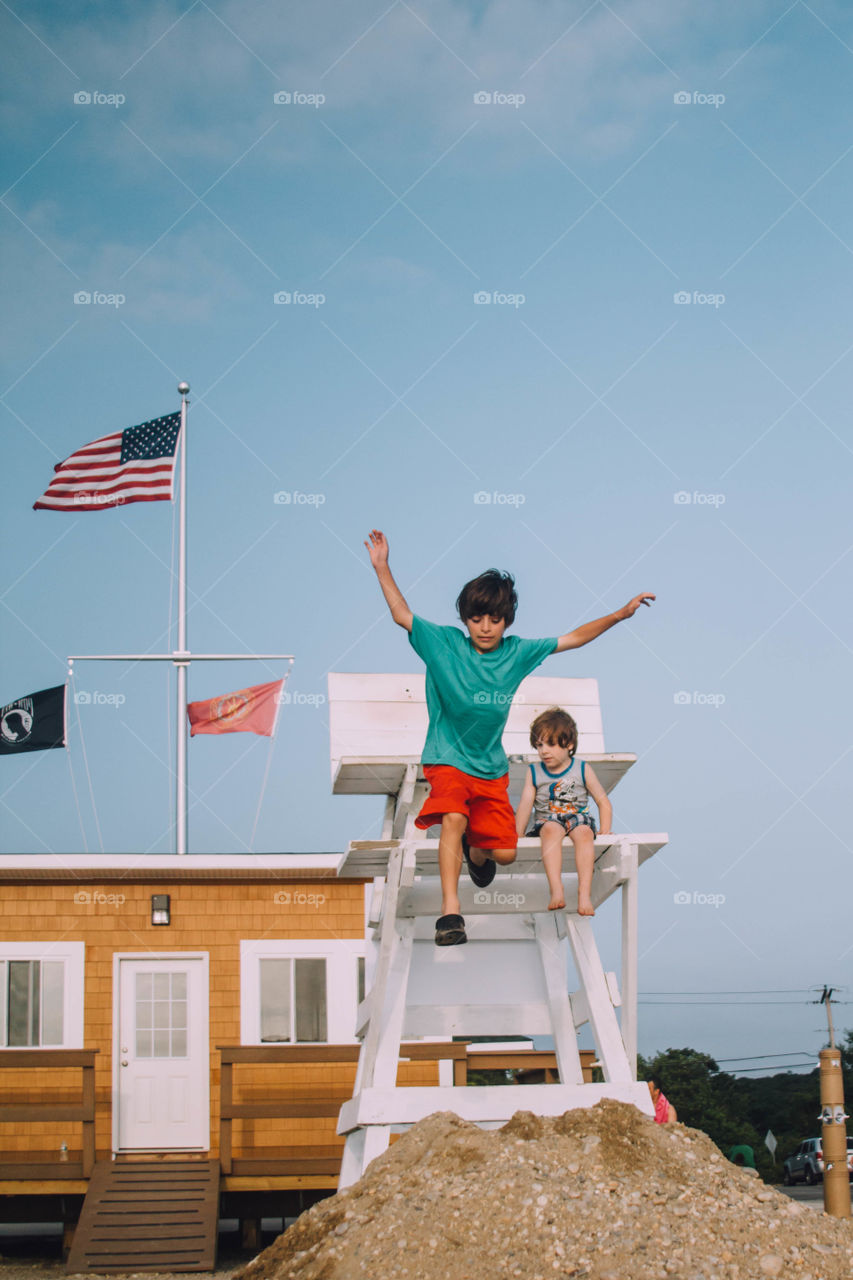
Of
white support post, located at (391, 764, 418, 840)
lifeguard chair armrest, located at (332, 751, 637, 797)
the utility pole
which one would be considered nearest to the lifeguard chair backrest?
lifeguard chair armrest, located at (332, 751, 637, 797)

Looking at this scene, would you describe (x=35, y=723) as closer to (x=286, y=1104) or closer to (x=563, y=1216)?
(x=286, y=1104)

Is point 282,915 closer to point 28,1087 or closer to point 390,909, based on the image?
point 28,1087

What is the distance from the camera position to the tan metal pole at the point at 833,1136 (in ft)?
37.4

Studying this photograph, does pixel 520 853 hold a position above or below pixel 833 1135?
above

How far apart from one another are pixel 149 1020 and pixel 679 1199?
34.0 feet

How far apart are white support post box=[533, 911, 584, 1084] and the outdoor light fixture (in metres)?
7.40

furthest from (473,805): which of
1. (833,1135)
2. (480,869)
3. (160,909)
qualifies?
(160,909)

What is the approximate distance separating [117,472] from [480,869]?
42.9 ft

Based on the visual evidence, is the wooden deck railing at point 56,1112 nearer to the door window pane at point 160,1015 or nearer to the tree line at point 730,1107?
the door window pane at point 160,1015

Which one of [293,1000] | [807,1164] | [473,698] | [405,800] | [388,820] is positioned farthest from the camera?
[807,1164]

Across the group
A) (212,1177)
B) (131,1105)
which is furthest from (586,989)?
(131,1105)

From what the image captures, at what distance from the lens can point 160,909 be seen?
1438 cm

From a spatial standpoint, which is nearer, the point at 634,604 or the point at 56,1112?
the point at 634,604

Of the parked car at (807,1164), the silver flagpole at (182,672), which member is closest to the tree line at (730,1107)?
the parked car at (807,1164)
